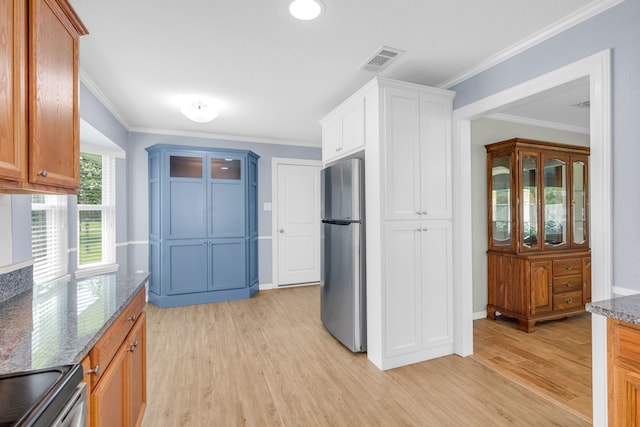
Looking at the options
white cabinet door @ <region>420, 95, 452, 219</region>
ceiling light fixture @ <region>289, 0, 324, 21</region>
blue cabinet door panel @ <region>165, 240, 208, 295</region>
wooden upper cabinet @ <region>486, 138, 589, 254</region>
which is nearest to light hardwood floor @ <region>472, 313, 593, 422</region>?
wooden upper cabinet @ <region>486, 138, 589, 254</region>

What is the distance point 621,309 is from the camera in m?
1.30

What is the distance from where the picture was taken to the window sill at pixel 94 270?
3.32 m

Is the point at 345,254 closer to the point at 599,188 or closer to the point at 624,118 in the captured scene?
the point at 599,188

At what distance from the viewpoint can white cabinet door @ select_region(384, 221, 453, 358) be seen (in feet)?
8.21

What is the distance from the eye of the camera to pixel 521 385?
224cm

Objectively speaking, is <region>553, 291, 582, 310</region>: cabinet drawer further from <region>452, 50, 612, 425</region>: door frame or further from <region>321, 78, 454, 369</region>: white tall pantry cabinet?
<region>452, 50, 612, 425</region>: door frame

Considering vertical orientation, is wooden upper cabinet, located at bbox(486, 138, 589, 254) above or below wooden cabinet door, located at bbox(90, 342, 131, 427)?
above

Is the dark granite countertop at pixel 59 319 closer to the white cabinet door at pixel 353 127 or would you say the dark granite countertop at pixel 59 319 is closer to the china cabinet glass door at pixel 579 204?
the white cabinet door at pixel 353 127

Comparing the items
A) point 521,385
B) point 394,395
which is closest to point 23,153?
point 394,395

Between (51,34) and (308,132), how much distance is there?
3.48m

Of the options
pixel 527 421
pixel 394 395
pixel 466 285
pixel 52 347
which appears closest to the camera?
pixel 52 347

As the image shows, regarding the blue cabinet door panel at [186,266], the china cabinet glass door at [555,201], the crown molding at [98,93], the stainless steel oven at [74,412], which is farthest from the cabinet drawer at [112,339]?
the china cabinet glass door at [555,201]

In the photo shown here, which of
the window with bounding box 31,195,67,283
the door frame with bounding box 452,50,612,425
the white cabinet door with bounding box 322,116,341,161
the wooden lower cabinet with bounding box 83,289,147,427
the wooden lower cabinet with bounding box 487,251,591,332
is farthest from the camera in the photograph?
the wooden lower cabinet with bounding box 487,251,591,332

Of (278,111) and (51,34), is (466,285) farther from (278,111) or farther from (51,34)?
(51,34)
